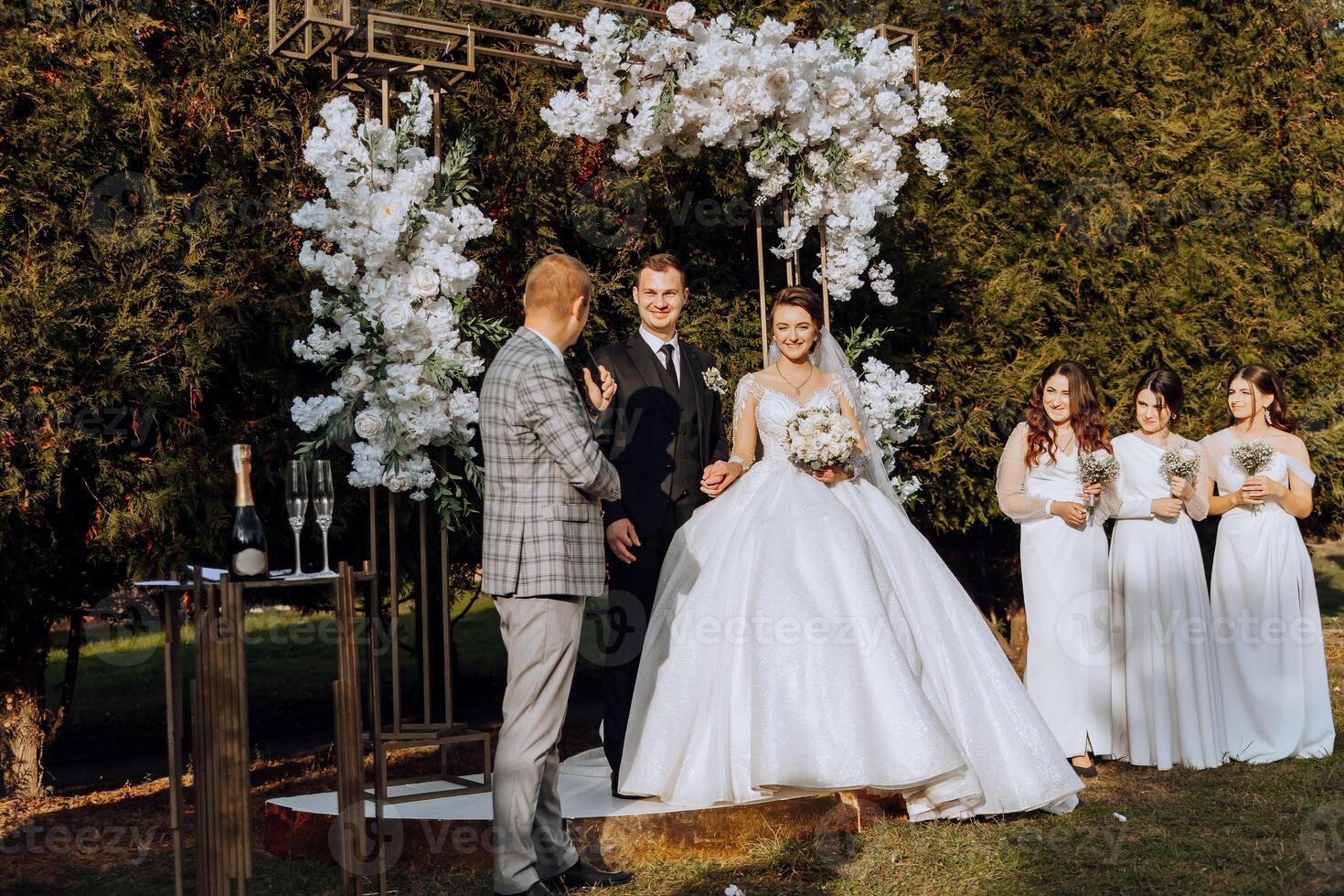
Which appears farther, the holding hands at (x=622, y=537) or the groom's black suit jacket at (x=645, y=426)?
the groom's black suit jacket at (x=645, y=426)

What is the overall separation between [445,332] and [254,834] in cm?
238

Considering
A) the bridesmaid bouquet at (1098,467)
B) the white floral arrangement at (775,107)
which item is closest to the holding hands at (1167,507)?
the bridesmaid bouquet at (1098,467)

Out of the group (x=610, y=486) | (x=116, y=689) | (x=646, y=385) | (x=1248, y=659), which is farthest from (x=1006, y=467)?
(x=116, y=689)

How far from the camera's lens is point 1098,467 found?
5844mm

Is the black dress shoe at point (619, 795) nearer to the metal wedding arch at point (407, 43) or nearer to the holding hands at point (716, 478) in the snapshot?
the holding hands at point (716, 478)

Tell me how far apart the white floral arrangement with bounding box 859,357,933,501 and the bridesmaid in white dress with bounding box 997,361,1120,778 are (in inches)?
21.6

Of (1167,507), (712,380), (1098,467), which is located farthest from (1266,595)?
(712,380)

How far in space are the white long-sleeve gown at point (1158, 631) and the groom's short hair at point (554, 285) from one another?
3502 millimetres

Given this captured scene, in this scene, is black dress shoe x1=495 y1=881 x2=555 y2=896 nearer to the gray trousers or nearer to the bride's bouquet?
the gray trousers

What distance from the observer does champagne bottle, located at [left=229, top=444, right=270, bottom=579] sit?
12.0 ft

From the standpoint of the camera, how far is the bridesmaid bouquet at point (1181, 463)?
6082 mm

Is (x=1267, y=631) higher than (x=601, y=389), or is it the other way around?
(x=601, y=389)

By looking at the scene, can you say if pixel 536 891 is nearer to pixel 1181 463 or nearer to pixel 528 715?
pixel 528 715

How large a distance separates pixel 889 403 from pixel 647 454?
1.54 metres
